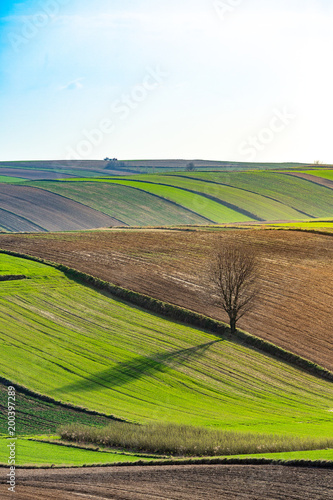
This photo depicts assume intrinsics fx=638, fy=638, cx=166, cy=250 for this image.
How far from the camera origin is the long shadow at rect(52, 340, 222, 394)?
34.0 metres

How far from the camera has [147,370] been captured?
36219 mm

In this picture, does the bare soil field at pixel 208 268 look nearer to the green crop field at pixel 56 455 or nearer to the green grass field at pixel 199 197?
the green crop field at pixel 56 455

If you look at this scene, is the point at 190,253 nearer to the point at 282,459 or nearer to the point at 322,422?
the point at 322,422

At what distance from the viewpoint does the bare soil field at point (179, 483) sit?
1908 cm

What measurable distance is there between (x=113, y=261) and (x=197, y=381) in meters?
22.5

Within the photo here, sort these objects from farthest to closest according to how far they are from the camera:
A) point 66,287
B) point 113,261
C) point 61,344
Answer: point 113,261 → point 66,287 → point 61,344

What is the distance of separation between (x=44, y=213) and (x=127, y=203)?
17692 millimetres

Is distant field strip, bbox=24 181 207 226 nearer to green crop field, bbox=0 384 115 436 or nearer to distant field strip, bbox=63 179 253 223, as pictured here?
distant field strip, bbox=63 179 253 223

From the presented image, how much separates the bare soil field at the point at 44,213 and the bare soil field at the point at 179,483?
75751 millimetres

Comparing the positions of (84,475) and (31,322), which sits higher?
(31,322)

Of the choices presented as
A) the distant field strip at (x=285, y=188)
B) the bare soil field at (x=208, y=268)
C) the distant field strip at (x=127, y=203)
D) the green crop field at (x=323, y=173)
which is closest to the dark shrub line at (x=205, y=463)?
the bare soil field at (x=208, y=268)

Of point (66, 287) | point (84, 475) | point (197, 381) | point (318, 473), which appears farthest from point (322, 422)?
point (66, 287)

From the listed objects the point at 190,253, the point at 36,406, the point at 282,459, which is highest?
the point at 190,253

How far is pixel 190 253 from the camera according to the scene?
199 feet
